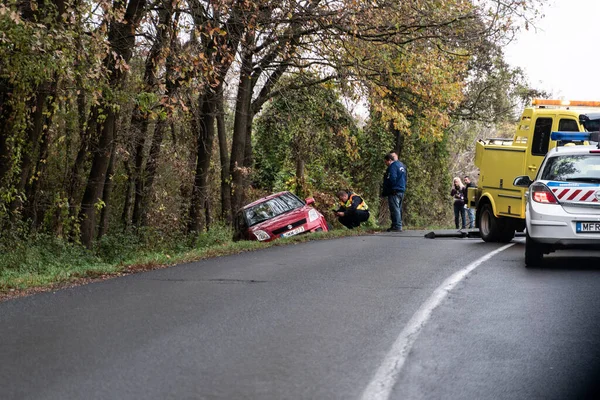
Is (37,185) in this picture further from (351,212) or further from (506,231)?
(506,231)

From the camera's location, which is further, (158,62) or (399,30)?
(399,30)

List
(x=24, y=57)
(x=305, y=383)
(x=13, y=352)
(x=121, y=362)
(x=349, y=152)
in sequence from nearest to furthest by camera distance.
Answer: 1. (x=305, y=383)
2. (x=121, y=362)
3. (x=13, y=352)
4. (x=24, y=57)
5. (x=349, y=152)

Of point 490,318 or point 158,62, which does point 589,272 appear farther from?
point 158,62

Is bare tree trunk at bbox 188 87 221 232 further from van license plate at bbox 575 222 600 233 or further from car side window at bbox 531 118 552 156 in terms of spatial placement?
van license plate at bbox 575 222 600 233

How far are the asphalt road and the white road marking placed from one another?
0.6 inches

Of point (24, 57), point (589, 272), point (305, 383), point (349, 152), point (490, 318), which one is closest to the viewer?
point (305, 383)

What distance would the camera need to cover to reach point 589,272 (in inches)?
488

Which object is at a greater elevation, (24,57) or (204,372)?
(24,57)

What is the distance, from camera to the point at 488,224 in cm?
1845

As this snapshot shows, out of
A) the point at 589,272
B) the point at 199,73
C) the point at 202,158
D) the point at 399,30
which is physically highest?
the point at 399,30

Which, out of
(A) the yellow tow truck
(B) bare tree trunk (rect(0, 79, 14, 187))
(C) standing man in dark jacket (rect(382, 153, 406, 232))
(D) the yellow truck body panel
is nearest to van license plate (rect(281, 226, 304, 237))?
(C) standing man in dark jacket (rect(382, 153, 406, 232))

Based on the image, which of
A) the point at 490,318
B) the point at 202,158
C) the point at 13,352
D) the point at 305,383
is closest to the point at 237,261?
the point at 490,318

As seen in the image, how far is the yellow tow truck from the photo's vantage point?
56.7 feet

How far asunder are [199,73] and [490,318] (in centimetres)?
932
